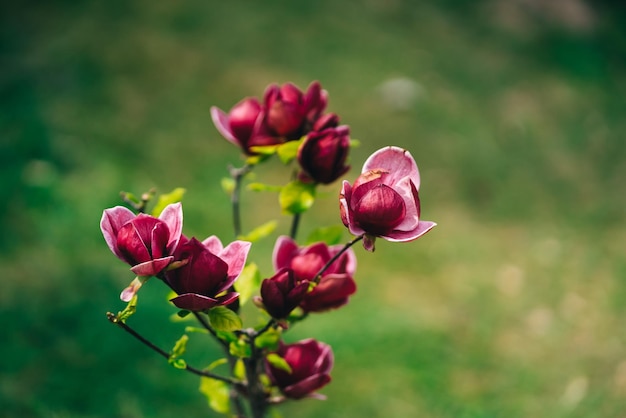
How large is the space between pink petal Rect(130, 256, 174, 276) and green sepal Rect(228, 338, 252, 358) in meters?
0.16

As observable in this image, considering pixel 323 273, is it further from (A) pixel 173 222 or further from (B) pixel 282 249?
(A) pixel 173 222

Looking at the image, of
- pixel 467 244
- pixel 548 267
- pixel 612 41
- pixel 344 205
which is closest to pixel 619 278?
pixel 548 267

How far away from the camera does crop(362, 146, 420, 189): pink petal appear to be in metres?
0.66

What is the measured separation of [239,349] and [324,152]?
0.23 meters

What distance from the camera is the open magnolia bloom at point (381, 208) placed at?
0.62m

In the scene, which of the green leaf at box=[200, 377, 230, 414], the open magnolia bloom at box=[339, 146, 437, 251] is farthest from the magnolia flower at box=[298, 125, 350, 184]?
the green leaf at box=[200, 377, 230, 414]

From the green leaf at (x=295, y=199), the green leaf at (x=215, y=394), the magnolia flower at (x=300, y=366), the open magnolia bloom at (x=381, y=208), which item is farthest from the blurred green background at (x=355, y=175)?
the open magnolia bloom at (x=381, y=208)

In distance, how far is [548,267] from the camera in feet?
7.15

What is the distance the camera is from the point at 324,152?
0.75m

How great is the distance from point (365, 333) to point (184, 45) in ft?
5.98

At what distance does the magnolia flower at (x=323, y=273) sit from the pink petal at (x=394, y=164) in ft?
0.42

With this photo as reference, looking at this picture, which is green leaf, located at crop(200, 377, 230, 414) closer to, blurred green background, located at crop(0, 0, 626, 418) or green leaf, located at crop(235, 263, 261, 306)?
green leaf, located at crop(235, 263, 261, 306)

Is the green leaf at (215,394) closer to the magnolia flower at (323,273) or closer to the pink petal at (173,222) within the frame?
the magnolia flower at (323,273)

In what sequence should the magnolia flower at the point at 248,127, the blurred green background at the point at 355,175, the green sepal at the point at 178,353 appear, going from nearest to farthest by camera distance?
the green sepal at the point at 178,353 < the magnolia flower at the point at 248,127 < the blurred green background at the point at 355,175
